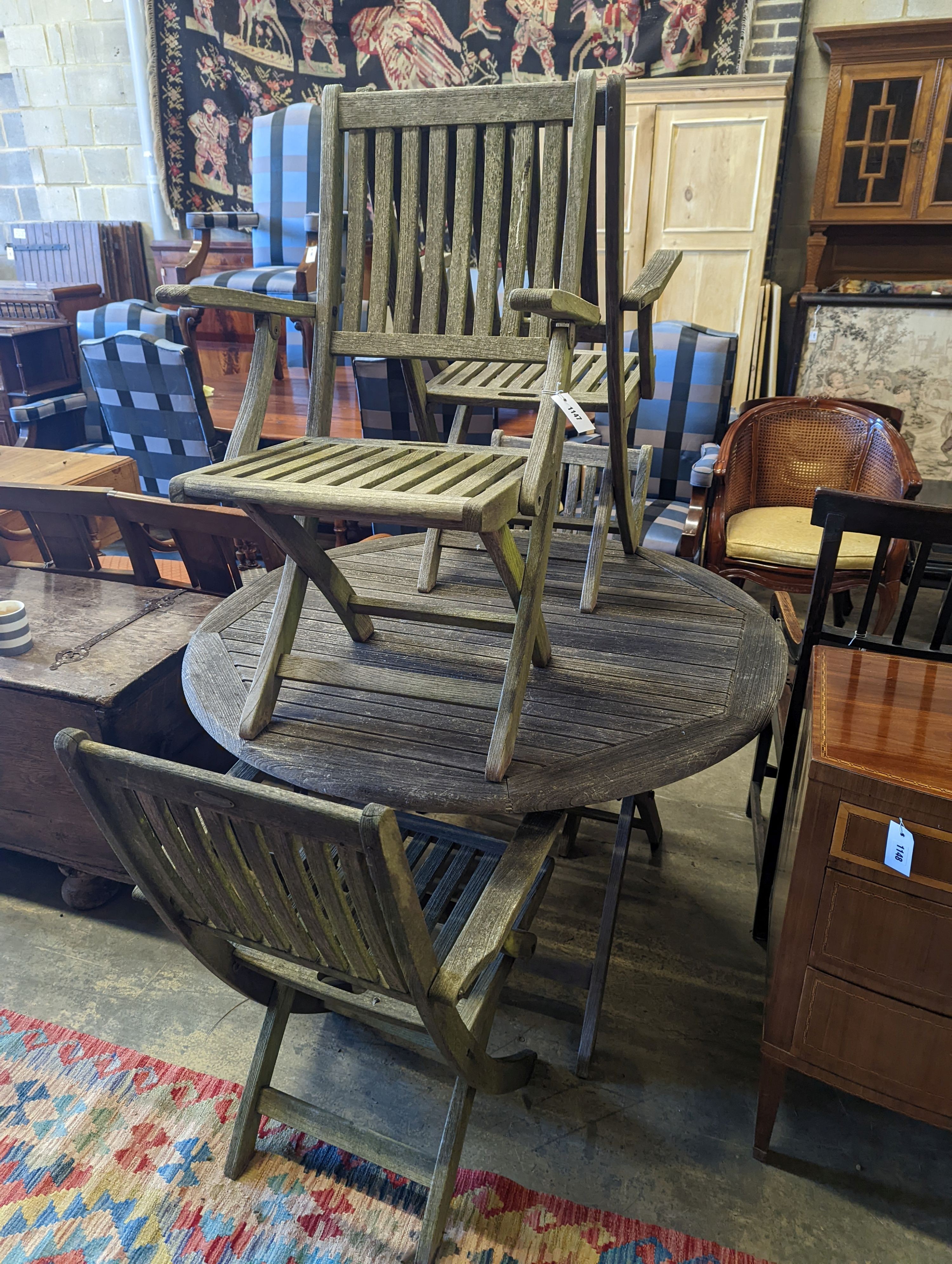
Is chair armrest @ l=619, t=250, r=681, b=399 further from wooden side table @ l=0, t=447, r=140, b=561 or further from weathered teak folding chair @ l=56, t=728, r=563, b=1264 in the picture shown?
wooden side table @ l=0, t=447, r=140, b=561

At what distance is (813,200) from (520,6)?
1761 millimetres

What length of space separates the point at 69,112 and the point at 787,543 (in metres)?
5.43

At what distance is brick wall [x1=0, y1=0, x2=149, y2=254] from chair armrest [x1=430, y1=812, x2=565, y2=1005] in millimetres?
5610

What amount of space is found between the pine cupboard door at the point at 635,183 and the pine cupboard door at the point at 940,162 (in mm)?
1253

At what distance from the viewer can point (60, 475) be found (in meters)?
2.86

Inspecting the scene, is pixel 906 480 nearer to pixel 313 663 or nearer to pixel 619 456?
pixel 619 456

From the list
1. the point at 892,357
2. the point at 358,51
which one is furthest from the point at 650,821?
the point at 358,51

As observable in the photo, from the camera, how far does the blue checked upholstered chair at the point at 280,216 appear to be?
11.7ft

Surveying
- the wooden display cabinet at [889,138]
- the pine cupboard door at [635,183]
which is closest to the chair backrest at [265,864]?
the pine cupboard door at [635,183]

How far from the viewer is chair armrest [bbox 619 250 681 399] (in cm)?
136

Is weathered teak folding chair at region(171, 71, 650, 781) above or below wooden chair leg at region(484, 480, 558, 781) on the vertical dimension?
above

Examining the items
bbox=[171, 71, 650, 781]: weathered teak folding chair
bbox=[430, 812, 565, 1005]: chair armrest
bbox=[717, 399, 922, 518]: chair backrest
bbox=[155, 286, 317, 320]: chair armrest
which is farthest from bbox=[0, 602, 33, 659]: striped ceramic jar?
bbox=[717, 399, 922, 518]: chair backrest

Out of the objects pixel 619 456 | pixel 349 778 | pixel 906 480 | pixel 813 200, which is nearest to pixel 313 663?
pixel 349 778

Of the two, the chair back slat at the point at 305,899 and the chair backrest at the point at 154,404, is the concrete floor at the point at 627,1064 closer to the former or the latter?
the chair back slat at the point at 305,899
